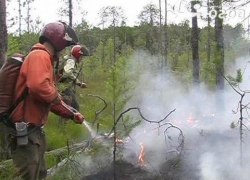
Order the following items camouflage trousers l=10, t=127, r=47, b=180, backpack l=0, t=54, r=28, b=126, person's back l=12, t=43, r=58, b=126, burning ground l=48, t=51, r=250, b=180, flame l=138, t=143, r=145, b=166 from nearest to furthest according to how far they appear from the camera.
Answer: person's back l=12, t=43, r=58, b=126 → backpack l=0, t=54, r=28, b=126 → camouflage trousers l=10, t=127, r=47, b=180 → burning ground l=48, t=51, r=250, b=180 → flame l=138, t=143, r=145, b=166

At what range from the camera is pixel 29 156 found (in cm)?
378

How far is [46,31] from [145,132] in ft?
18.0

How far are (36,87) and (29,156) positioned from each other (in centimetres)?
68

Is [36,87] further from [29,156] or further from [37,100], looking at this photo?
[29,156]

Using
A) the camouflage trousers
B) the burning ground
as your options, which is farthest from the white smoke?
the camouflage trousers

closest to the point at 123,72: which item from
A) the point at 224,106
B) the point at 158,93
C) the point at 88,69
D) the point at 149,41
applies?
the point at 224,106

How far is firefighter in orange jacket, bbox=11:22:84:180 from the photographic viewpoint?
11.6 ft

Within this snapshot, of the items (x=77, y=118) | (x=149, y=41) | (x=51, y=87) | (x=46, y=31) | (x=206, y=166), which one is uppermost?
(x=149, y=41)

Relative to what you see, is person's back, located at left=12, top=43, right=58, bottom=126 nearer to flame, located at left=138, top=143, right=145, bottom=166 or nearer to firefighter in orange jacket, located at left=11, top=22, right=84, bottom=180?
firefighter in orange jacket, located at left=11, top=22, right=84, bottom=180

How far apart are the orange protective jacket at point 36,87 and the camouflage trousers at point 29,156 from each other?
0.14 m

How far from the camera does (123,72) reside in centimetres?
611

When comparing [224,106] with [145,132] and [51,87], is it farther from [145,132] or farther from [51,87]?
[51,87]

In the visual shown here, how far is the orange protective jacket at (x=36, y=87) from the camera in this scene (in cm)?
351

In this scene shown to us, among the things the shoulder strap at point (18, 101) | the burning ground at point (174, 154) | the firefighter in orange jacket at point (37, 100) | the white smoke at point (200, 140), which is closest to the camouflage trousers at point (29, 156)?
the firefighter in orange jacket at point (37, 100)
